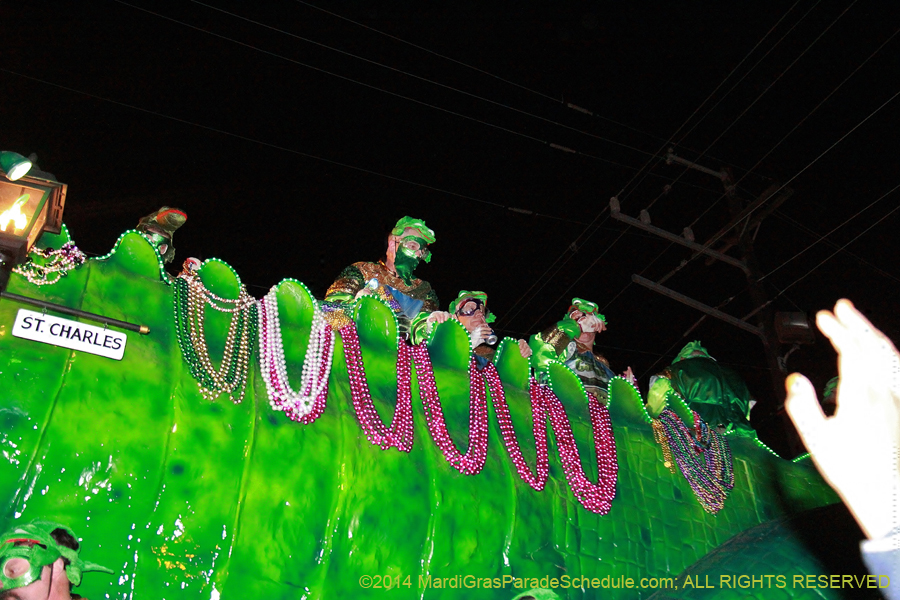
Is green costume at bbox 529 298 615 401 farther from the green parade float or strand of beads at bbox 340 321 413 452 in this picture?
strand of beads at bbox 340 321 413 452

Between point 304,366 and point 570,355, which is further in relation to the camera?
point 570,355

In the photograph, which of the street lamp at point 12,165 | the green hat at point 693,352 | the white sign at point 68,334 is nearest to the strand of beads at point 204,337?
the white sign at point 68,334

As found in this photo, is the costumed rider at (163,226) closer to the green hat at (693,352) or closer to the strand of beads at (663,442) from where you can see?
the strand of beads at (663,442)

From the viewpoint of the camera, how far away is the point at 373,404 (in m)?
3.77

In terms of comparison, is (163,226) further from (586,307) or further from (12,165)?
(586,307)

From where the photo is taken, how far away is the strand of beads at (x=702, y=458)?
15.5 feet

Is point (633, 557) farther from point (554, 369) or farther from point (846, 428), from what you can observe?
point (846, 428)

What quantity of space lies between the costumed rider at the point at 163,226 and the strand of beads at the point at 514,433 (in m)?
1.81

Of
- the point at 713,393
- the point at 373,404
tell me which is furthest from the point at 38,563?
the point at 713,393

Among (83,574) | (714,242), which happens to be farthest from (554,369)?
(714,242)

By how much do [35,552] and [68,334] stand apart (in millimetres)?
899

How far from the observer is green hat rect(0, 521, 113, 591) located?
8.48 ft

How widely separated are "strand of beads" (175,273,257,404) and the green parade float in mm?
10

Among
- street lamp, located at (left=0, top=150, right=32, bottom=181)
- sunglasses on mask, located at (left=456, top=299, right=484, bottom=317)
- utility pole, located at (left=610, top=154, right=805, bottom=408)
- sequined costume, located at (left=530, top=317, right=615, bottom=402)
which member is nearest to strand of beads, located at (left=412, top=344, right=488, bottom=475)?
sunglasses on mask, located at (left=456, top=299, right=484, bottom=317)
